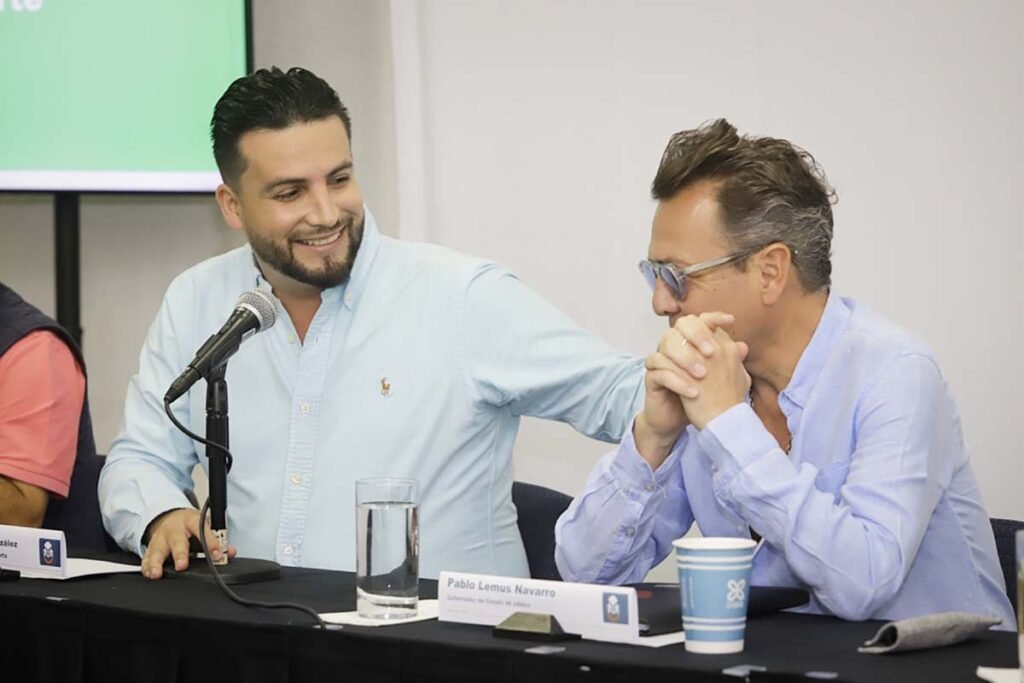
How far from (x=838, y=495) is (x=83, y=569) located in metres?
1.19

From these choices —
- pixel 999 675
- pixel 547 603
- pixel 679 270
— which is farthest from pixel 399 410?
pixel 999 675

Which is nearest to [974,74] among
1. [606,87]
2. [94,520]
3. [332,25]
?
[606,87]

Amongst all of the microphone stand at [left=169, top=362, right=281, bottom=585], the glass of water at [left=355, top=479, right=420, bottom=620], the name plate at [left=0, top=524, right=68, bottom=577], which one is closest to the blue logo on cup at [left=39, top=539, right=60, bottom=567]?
the name plate at [left=0, top=524, right=68, bottom=577]

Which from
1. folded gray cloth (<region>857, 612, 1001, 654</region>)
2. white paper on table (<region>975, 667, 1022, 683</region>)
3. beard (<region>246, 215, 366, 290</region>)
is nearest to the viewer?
white paper on table (<region>975, 667, 1022, 683</region>)

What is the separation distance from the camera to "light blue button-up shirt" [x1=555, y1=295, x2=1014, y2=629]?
1718 mm

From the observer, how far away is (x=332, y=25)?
13.3 ft

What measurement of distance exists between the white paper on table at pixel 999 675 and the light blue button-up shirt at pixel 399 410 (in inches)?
46.2

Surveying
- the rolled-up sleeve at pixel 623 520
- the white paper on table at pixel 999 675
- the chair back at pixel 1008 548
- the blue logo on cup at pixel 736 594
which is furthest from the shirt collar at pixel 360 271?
the white paper on table at pixel 999 675

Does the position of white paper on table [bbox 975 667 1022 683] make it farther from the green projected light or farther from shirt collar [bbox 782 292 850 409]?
the green projected light

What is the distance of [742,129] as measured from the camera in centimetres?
332

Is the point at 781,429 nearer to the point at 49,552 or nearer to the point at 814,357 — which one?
the point at 814,357

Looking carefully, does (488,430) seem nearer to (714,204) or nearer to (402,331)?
(402,331)

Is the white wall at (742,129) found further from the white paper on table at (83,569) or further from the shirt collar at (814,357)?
the white paper on table at (83,569)

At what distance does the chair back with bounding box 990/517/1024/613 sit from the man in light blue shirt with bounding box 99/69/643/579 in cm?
65
